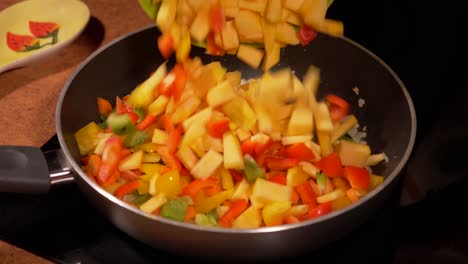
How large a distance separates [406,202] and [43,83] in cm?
79

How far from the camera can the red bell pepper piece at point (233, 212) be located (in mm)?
882

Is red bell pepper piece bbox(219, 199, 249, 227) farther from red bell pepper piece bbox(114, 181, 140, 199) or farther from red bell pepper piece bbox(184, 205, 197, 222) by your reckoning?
red bell pepper piece bbox(114, 181, 140, 199)

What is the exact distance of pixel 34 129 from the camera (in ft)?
3.76

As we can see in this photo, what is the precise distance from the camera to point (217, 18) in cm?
94

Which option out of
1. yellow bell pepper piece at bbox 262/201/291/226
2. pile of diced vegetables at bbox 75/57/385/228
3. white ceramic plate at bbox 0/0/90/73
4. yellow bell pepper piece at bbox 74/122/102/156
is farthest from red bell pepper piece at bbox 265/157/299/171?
white ceramic plate at bbox 0/0/90/73

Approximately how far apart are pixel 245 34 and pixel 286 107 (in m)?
0.15

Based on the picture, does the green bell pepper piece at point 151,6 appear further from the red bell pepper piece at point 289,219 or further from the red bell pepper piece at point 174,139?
the red bell pepper piece at point 289,219

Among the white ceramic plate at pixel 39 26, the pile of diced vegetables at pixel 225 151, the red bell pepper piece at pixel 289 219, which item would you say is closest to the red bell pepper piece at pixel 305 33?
the pile of diced vegetables at pixel 225 151

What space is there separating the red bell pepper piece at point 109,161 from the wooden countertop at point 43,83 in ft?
0.51

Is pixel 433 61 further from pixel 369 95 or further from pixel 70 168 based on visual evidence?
pixel 70 168

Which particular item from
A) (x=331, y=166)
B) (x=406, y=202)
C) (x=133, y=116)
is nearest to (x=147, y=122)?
(x=133, y=116)

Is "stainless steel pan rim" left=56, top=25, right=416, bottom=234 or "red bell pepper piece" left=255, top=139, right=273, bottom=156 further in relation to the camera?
"red bell pepper piece" left=255, top=139, right=273, bottom=156

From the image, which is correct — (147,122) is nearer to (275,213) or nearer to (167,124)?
(167,124)

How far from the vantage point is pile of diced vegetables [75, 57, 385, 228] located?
91 cm
